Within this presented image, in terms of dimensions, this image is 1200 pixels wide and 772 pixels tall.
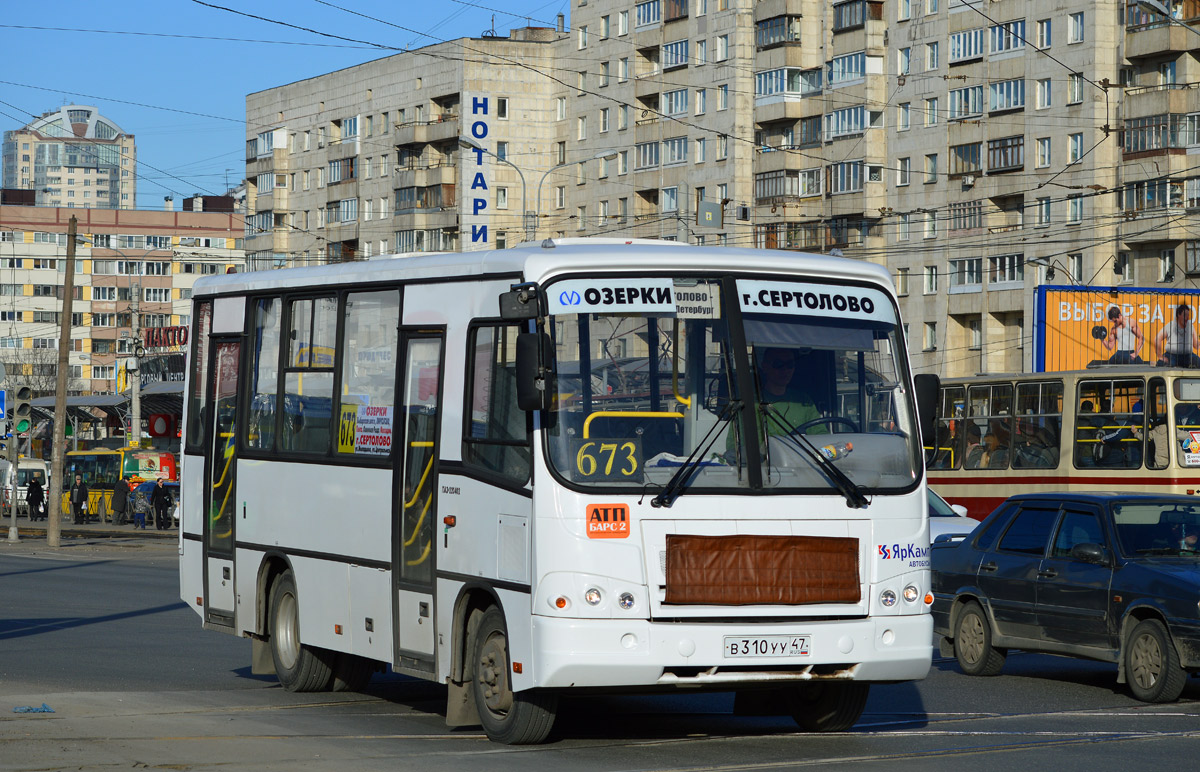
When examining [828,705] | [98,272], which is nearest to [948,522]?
[828,705]

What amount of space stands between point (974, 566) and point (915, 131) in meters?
60.8

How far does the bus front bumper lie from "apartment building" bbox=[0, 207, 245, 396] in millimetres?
156025

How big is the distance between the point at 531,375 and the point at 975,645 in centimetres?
694

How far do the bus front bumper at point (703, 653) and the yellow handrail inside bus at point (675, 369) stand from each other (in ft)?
4.09

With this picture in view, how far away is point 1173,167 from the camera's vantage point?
212ft

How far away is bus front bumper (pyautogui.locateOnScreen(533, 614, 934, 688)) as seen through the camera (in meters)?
10.1

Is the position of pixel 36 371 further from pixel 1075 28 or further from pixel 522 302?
pixel 522 302

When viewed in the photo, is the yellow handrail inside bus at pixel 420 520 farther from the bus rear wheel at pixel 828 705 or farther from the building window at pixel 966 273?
the building window at pixel 966 273

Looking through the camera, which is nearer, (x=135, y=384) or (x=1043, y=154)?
(x=1043, y=154)

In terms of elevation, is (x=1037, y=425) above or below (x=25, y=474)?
above

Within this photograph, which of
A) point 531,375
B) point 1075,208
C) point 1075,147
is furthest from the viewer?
point 1075,147

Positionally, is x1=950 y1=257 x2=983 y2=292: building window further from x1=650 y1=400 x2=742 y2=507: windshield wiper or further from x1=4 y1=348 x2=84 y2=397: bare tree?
x1=650 y1=400 x2=742 y2=507: windshield wiper

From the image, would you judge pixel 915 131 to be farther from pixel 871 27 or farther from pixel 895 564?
pixel 895 564

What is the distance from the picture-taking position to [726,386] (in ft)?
34.9
